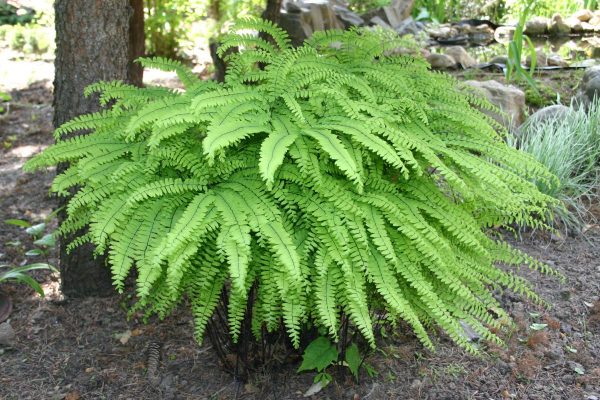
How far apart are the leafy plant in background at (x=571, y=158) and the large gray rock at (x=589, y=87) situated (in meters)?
0.75

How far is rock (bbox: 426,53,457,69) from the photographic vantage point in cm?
872

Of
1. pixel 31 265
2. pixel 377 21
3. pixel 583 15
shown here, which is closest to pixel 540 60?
pixel 377 21

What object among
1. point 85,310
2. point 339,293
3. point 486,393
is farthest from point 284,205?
point 85,310

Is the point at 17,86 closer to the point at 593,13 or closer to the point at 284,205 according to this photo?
the point at 284,205

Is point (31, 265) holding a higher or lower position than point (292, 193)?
lower

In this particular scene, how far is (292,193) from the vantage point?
2.46 m

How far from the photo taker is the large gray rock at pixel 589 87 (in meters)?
6.09

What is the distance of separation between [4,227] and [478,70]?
6.24 meters

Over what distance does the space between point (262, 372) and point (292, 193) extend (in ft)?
3.73

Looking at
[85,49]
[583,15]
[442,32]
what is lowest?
[85,49]

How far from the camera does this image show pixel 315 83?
8.84ft

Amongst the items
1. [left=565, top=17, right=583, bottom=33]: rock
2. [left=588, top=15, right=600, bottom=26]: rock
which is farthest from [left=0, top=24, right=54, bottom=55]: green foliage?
[left=588, top=15, right=600, bottom=26]: rock

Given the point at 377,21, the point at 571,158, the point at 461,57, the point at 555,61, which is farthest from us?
the point at 377,21

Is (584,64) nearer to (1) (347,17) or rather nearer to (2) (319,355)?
(1) (347,17)
